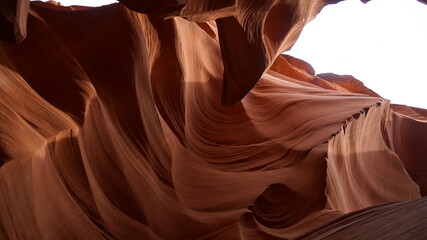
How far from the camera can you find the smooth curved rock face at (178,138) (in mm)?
3330

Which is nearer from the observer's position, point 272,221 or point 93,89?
point 93,89

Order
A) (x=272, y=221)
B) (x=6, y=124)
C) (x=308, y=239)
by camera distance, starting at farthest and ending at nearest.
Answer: (x=272, y=221)
(x=308, y=239)
(x=6, y=124)

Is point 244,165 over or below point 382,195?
over

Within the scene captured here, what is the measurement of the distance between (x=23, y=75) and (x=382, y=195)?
4234mm

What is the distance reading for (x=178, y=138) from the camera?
474 cm

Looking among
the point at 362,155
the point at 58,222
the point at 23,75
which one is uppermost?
the point at 23,75

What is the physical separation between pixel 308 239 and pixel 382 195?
9.24 feet

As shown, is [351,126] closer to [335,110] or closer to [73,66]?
[335,110]

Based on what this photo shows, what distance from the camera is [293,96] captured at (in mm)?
6238

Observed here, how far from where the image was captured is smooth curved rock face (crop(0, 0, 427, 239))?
3330mm

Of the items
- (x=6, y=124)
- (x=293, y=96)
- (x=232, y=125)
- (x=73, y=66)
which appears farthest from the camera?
(x=293, y=96)

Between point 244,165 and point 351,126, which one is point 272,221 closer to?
point 244,165

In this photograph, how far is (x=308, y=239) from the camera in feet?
11.2

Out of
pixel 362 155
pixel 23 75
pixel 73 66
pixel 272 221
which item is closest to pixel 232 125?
pixel 272 221
